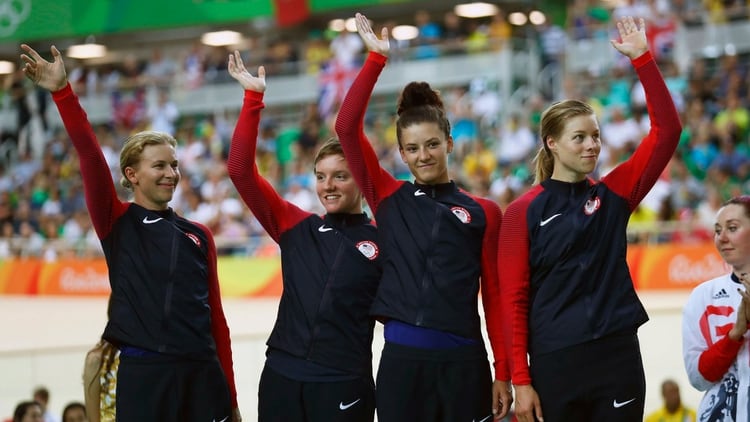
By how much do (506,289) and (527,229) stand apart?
9.7 inches

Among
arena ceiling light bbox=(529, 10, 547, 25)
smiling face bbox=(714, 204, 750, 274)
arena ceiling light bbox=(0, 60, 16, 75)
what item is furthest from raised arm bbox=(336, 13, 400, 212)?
arena ceiling light bbox=(0, 60, 16, 75)

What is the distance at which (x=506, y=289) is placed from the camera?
4527 millimetres

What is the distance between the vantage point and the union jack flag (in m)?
22.1

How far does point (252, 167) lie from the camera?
5055 mm

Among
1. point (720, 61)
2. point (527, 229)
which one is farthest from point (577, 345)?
point (720, 61)

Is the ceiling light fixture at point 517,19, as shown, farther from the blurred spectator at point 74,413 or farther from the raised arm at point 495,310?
the raised arm at point 495,310

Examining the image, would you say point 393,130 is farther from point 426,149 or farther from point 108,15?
point 426,149

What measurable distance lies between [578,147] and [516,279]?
572mm

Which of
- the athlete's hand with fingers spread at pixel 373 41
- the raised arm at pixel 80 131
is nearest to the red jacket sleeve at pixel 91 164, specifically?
the raised arm at pixel 80 131

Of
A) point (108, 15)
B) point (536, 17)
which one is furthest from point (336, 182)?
point (108, 15)

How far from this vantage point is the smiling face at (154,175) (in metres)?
5.02

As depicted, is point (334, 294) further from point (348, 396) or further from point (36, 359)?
point (36, 359)

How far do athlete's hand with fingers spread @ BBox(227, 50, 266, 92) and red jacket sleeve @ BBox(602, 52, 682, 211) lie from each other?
4.93 feet

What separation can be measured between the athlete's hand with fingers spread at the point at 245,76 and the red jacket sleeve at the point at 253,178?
0.09 feet
